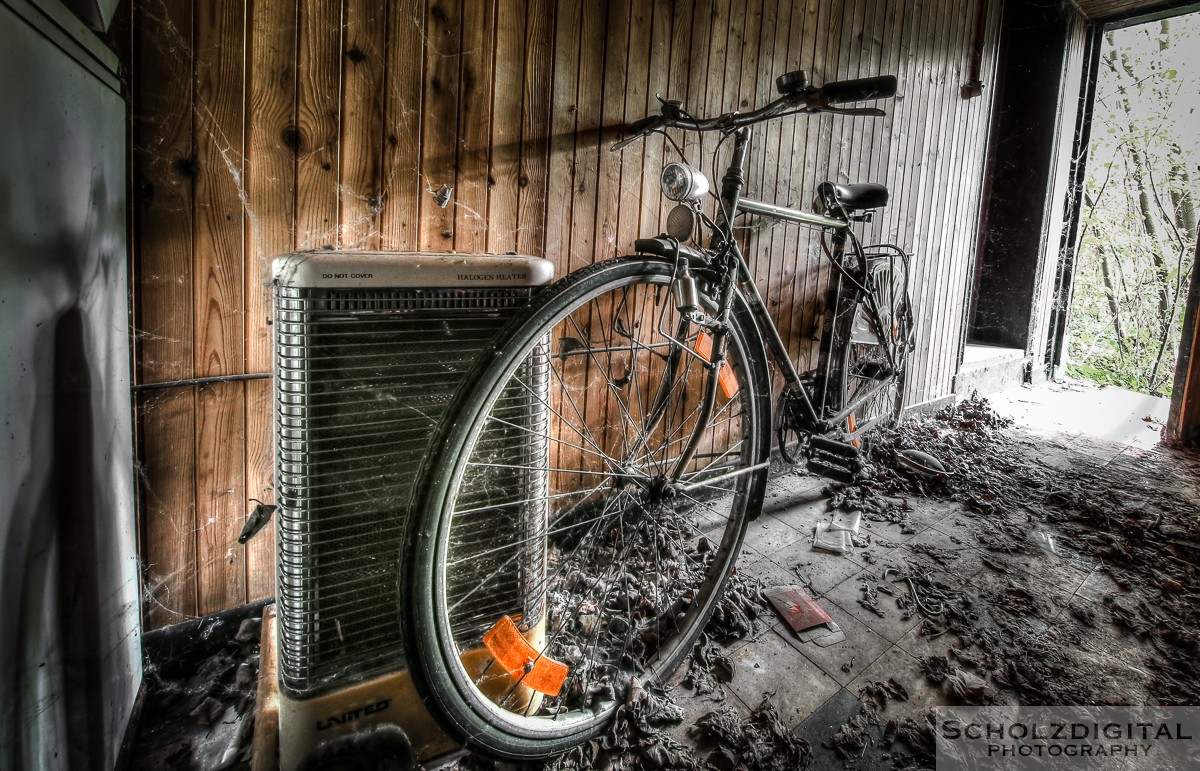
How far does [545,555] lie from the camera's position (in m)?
1.21

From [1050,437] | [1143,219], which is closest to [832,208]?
[1050,437]

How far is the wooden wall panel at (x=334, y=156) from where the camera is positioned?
1186 mm

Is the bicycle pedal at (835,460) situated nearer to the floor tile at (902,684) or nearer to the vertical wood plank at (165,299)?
the floor tile at (902,684)

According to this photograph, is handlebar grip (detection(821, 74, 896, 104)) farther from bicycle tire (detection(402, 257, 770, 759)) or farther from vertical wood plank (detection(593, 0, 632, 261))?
vertical wood plank (detection(593, 0, 632, 261))

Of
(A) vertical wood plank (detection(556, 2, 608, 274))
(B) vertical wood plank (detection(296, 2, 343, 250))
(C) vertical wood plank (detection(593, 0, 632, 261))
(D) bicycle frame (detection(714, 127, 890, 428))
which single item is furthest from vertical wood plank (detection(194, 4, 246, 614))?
(D) bicycle frame (detection(714, 127, 890, 428))

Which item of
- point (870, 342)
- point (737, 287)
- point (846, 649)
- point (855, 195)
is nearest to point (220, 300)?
point (737, 287)

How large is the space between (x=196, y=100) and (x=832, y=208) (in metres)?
2.16

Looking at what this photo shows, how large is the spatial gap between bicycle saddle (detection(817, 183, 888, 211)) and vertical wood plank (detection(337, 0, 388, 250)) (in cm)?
173

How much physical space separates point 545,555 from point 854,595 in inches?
44.2

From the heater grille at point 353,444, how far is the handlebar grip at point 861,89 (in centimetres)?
84

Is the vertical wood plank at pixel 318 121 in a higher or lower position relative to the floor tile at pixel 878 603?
higher

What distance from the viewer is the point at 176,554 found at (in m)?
1.29

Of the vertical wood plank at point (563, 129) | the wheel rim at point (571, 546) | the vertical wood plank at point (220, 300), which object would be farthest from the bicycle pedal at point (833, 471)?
the vertical wood plank at point (220, 300)

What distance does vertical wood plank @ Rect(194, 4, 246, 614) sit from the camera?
1180mm
